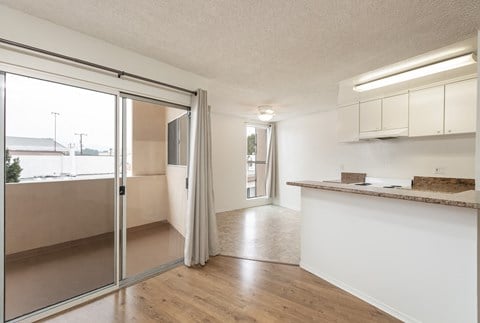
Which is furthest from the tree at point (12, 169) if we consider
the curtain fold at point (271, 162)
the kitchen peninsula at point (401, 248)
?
the curtain fold at point (271, 162)

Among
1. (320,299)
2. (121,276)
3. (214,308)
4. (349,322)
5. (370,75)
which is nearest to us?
(349,322)

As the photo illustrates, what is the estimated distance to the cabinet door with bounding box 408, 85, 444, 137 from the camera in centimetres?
305

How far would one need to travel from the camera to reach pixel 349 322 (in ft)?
6.24

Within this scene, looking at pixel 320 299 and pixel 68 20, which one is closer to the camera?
pixel 68 20

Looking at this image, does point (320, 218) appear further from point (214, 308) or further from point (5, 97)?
point (5, 97)

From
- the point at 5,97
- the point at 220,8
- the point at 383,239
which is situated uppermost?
the point at 220,8

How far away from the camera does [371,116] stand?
374 cm

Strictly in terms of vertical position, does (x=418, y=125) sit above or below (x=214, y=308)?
above

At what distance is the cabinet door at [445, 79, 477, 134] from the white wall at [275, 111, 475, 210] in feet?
1.33

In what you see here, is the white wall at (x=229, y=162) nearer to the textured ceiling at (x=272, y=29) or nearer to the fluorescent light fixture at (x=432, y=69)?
Answer: the textured ceiling at (x=272, y=29)

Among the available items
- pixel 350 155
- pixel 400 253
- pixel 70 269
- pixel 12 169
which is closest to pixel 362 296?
pixel 400 253

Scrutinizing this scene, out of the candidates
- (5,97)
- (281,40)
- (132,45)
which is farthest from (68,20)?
(281,40)

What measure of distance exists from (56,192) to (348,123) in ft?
14.4

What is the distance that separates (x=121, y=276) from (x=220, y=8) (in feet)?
9.41
